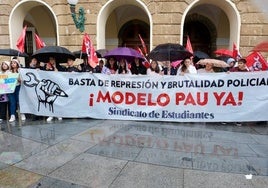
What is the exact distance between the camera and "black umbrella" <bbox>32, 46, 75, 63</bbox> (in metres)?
7.28

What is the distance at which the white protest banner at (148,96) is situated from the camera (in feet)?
21.9

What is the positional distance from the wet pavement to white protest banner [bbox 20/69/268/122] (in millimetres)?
314

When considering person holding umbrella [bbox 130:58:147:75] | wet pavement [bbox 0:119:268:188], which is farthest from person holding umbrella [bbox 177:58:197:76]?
wet pavement [bbox 0:119:268:188]

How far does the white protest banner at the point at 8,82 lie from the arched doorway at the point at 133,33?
11.5 meters

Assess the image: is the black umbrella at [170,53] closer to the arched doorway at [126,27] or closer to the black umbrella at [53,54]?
the black umbrella at [53,54]

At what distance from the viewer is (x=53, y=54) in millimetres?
7730

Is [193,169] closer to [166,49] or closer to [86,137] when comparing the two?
[86,137]

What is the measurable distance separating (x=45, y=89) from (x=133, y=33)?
11.6 meters

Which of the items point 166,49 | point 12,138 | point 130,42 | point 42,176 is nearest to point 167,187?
point 42,176

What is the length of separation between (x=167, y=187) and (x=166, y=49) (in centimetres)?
444

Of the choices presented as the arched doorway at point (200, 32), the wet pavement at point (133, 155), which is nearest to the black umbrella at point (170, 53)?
the wet pavement at point (133, 155)

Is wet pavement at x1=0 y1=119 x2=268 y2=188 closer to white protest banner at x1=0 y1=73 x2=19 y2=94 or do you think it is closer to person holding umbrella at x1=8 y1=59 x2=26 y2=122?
person holding umbrella at x1=8 y1=59 x2=26 y2=122

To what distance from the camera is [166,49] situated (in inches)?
289

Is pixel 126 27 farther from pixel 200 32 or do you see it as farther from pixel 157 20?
pixel 157 20
